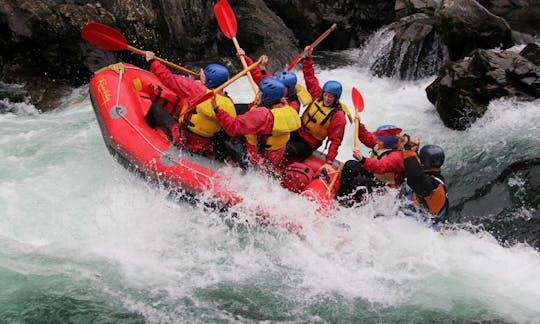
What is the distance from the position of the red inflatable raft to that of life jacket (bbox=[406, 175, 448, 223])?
0.74 m

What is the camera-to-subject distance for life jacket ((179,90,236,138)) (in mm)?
4863

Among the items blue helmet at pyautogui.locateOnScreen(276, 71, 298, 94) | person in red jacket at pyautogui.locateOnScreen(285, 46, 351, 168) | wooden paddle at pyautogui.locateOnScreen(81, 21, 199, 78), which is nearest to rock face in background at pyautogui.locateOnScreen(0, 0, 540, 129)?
wooden paddle at pyautogui.locateOnScreen(81, 21, 199, 78)

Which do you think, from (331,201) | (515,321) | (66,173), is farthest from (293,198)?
(66,173)

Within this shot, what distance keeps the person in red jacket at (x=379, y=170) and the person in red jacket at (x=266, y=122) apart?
678mm

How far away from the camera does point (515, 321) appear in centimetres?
404

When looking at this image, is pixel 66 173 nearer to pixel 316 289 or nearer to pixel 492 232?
pixel 316 289

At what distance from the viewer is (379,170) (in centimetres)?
476

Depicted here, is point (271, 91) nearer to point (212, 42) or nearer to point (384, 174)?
point (384, 174)

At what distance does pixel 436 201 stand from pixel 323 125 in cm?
125

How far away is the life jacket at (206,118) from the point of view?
486 centimetres

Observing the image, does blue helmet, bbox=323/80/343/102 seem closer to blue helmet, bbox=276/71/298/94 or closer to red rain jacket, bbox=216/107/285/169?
blue helmet, bbox=276/71/298/94

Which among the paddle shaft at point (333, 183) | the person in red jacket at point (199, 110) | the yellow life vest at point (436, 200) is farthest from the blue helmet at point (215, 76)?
the yellow life vest at point (436, 200)

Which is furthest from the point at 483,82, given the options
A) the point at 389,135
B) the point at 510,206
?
the point at 389,135

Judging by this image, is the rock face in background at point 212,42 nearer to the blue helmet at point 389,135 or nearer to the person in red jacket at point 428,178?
the blue helmet at point 389,135
